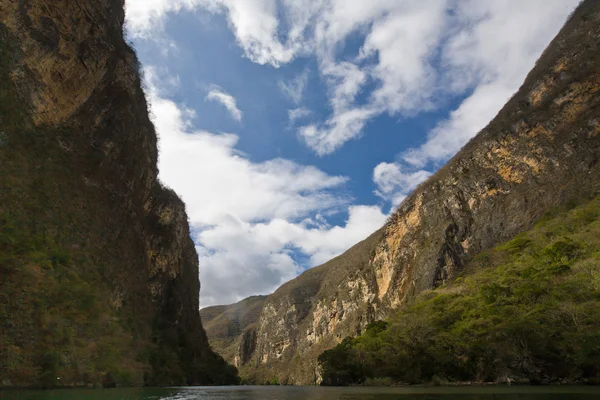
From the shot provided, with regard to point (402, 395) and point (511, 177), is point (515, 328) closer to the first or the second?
point (402, 395)

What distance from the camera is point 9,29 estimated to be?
55.2 metres

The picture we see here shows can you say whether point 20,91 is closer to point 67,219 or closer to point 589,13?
point 67,219

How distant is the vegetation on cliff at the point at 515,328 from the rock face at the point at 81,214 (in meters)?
36.6

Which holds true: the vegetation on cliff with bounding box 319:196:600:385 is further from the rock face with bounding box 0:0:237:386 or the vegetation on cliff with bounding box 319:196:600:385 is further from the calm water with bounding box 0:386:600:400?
the rock face with bounding box 0:0:237:386

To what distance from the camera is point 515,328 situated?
158 ft

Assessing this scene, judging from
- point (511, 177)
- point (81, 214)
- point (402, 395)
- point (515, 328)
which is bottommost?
point (402, 395)

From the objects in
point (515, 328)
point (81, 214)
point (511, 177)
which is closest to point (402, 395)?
point (515, 328)

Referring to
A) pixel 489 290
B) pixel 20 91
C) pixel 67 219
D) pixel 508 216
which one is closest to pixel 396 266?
pixel 508 216

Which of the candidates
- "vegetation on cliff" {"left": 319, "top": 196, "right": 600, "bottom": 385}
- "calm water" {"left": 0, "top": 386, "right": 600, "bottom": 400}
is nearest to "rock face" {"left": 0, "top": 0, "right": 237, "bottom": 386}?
"calm water" {"left": 0, "top": 386, "right": 600, "bottom": 400}

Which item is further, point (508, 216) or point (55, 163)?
point (508, 216)

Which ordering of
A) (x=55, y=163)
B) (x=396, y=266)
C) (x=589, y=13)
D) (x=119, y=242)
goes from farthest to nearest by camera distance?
(x=396, y=266) < (x=589, y=13) < (x=119, y=242) < (x=55, y=163)

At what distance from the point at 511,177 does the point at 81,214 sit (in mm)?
98295

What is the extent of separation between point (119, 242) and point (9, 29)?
118 feet

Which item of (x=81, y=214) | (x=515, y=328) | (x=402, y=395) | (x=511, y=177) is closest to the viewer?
(x=402, y=395)
